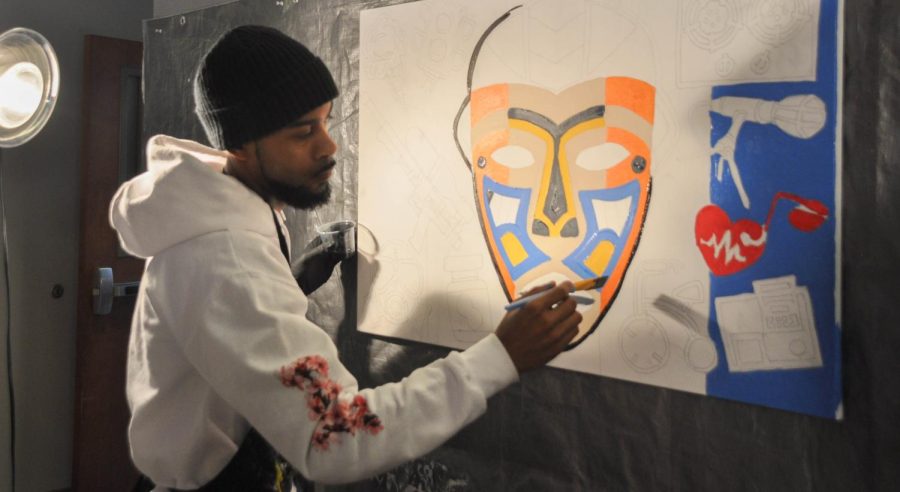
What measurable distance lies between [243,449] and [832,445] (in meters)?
0.93

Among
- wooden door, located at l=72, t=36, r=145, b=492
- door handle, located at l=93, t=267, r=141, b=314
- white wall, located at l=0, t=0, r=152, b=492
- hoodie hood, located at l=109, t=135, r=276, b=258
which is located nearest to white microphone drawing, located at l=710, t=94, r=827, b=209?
hoodie hood, located at l=109, t=135, r=276, b=258

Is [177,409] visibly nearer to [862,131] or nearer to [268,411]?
[268,411]

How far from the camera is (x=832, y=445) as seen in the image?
43.4 inches

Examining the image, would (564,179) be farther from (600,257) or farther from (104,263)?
(104,263)

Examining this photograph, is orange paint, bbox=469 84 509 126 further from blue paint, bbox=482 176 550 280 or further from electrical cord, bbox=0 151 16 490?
electrical cord, bbox=0 151 16 490

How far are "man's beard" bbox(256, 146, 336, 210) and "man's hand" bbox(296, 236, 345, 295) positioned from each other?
54cm

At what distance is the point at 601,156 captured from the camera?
1.33 meters

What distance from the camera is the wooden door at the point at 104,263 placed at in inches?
110

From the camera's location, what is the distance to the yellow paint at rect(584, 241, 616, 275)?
1.33 metres

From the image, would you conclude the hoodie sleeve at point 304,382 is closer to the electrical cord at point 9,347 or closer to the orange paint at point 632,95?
the orange paint at point 632,95

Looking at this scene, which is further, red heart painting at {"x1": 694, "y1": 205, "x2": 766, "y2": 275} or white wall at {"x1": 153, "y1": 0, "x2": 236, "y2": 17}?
white wall at {"x1": 153, "y1": 0, "x2": 236, "y2": 17}

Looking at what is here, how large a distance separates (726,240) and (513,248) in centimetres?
43

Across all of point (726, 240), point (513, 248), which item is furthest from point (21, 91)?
point (726, 240)

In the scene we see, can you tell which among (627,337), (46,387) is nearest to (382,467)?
(627,337)
